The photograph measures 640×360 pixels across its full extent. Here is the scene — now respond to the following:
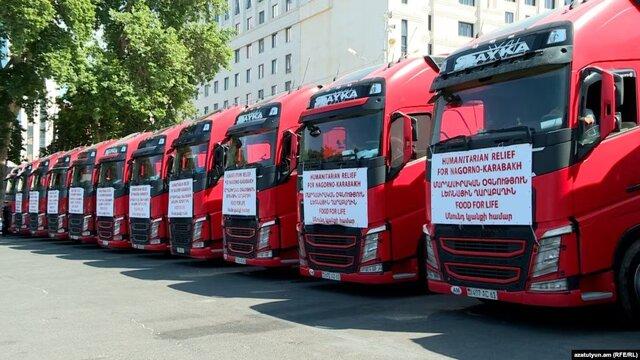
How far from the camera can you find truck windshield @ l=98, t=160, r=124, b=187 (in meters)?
17.3

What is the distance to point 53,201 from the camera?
21.4m

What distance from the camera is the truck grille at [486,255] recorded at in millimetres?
6406

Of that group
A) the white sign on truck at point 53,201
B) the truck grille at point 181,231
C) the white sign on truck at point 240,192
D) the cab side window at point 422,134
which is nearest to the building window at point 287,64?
the white sign on truck at point 53,201

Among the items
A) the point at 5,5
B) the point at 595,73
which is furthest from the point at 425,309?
the point at 5,5

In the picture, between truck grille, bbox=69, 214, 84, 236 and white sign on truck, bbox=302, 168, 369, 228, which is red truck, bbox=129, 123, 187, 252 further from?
white sign on truck, bbox=302, 168, 369, 228

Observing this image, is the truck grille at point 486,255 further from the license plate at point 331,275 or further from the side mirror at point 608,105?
the license plate at point 331,275

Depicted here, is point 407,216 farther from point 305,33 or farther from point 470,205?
point 305,33

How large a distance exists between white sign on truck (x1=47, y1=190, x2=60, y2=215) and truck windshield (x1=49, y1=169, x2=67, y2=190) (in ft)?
0.58

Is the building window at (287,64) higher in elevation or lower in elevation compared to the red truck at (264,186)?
higher

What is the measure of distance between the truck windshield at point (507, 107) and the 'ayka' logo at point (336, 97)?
1.82 m

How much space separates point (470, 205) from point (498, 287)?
0.91 metres

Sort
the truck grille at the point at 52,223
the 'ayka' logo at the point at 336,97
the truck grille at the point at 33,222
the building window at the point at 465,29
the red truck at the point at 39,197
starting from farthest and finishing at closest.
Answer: the building window at the point at 465,29
the truck grille at the point at 33,222
the red truck at the point at 39,197
the truck grille at the point at 52,223
the 'ayka' logo at the point at 336,97

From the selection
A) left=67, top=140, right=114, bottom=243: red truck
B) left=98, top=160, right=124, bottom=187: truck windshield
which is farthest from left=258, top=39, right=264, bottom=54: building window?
left=98, top=160, right=124, bottom=187: truck windshield

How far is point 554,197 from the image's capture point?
20.4 feet
